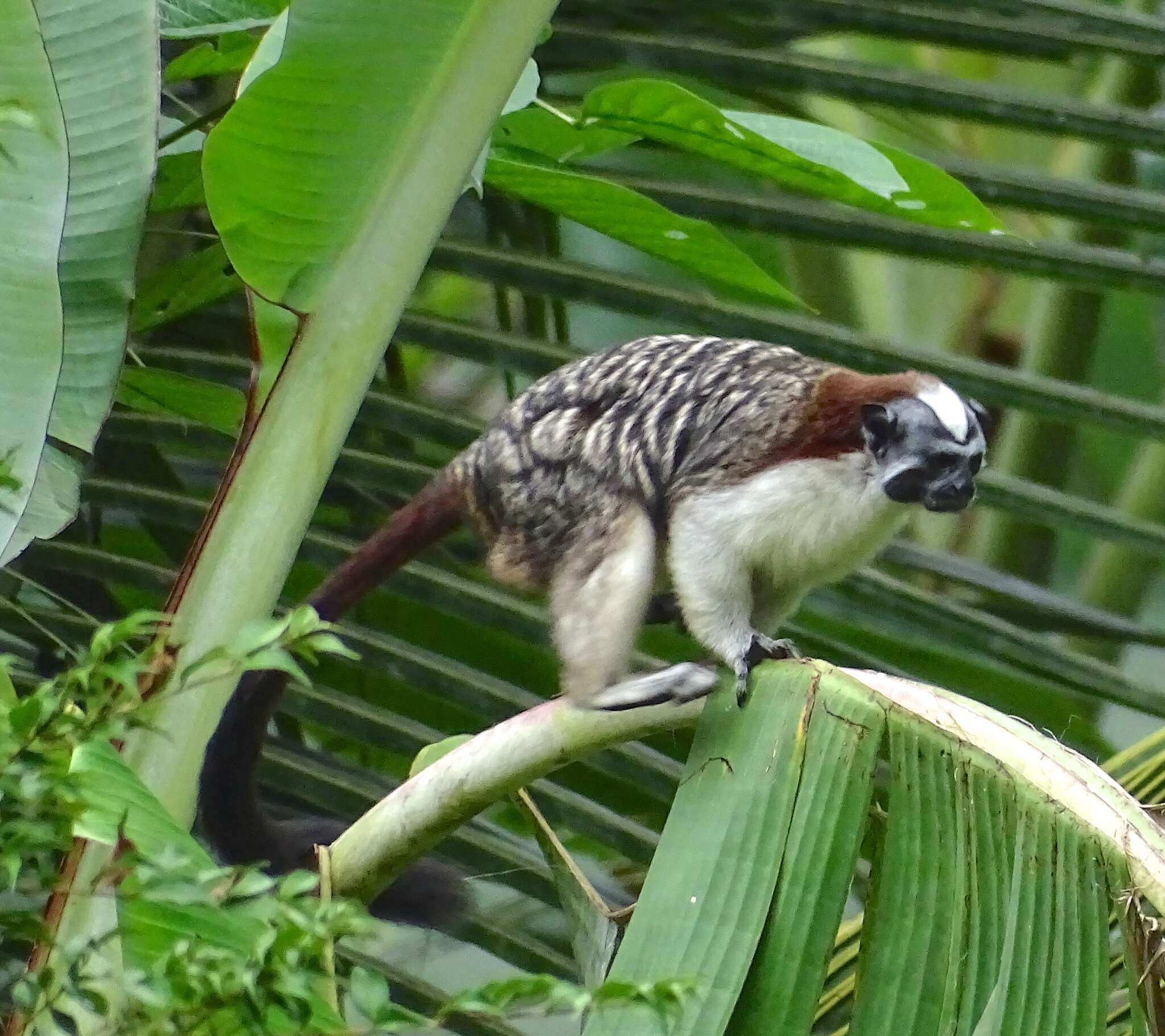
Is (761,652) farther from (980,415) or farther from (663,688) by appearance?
(980,415)

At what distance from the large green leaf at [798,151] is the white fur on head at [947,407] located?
6.4 inches

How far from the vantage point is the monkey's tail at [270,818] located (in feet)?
4.00

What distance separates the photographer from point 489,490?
1445 millimetres

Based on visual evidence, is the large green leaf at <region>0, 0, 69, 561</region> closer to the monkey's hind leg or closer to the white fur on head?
the monkey's hind leg

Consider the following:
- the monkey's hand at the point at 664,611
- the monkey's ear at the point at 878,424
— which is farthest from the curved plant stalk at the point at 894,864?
the monkey's hand at the point at 664,611

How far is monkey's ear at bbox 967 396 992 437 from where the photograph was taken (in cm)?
136

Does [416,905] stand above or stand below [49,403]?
below

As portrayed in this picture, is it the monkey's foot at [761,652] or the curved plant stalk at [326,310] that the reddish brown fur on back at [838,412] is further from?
the curved plant stalk at [326,310]

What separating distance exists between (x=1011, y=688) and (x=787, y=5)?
0.74 m

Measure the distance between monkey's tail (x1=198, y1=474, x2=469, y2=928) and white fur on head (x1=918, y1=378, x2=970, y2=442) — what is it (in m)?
0.50

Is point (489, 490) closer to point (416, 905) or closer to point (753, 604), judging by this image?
point (753, 604)

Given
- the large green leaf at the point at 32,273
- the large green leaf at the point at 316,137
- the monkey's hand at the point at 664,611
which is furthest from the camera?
the monkey's hand at the point at 664,611

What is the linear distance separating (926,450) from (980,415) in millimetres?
81

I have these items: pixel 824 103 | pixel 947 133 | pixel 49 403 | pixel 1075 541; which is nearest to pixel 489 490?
pixel 49 403
